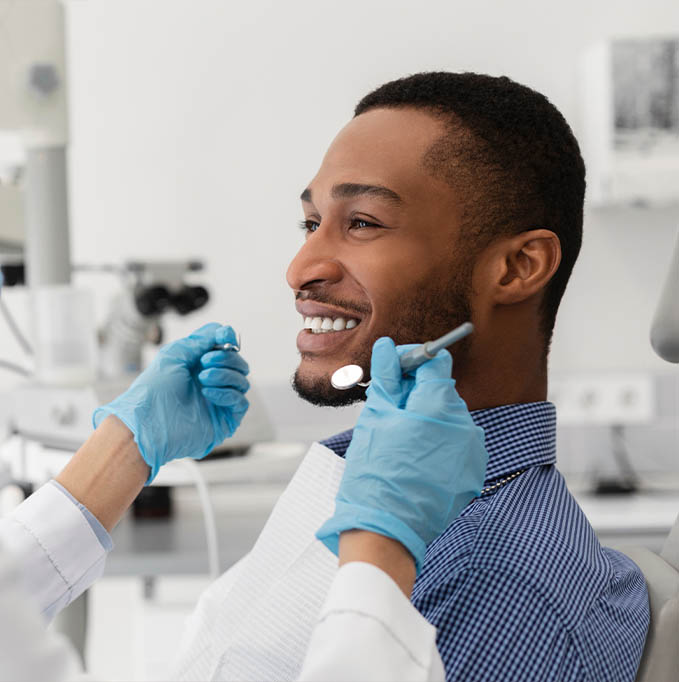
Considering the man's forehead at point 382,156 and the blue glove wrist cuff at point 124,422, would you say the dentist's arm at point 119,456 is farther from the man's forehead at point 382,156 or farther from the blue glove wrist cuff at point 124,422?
the man's forehead at point 382,156

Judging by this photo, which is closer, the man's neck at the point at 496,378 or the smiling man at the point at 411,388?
the smiling man at the point at 411,388

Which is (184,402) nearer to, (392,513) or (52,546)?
(52,546)

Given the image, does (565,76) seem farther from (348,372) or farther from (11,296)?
(348,372)

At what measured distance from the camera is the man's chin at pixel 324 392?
105cm

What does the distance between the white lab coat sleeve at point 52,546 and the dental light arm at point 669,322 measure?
657 mm

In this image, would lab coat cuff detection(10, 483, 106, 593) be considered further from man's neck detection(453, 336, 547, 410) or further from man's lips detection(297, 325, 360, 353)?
man's neck detection(453, 336, 547, 410)

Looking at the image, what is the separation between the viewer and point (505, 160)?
104 cm

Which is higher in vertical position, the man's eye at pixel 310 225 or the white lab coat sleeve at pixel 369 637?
the man's eye at pixel 310 225

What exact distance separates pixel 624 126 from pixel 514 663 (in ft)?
7.14

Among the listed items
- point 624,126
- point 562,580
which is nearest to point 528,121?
point 562,580

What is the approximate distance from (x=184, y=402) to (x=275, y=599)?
0.33m

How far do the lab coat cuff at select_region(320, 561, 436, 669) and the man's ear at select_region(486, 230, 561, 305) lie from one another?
438 millimetres

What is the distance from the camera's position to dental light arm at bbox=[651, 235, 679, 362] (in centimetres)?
81

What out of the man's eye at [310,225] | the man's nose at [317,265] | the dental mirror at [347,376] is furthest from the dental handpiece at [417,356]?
the man's eye at [310,225]
